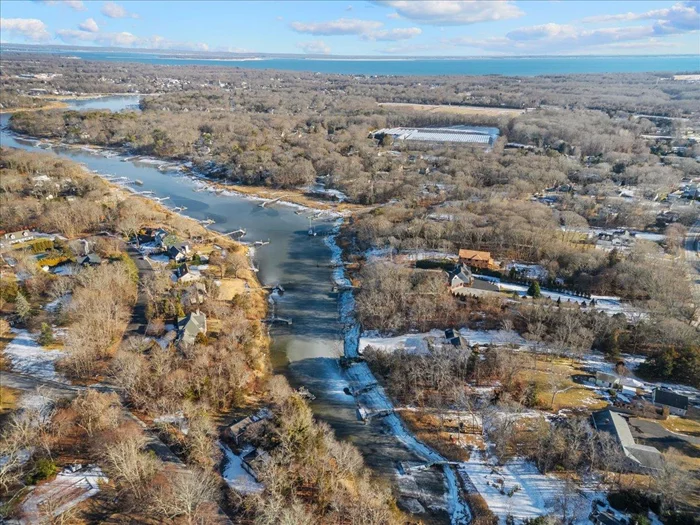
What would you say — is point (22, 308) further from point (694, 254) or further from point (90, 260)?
point (694, 254)

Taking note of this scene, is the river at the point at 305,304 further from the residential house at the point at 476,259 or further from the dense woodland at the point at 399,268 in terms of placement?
the residential house at the point at 476,259

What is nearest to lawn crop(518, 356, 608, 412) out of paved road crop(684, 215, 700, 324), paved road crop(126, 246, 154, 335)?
paved road crop(684, 215, 700, 324)

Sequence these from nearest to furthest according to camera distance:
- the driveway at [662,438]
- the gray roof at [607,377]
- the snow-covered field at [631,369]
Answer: the driveway at [662,438], the snow-covered field at [631,369], the gray roof at [607,377]

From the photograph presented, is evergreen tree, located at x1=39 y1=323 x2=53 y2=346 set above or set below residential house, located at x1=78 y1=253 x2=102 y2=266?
below

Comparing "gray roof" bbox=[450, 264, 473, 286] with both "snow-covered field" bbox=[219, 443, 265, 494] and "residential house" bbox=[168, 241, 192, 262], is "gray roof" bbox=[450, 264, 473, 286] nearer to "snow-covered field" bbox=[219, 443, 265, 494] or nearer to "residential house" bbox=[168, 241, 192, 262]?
"snow-covered field" bbox=[219, 443, 265, 494]

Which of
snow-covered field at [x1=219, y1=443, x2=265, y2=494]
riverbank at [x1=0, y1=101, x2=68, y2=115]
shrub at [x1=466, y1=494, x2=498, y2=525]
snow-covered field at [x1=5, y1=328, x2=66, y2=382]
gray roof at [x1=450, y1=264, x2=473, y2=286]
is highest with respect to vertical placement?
riverbank at [x1=0, y1=101, x2=68, y2=115]

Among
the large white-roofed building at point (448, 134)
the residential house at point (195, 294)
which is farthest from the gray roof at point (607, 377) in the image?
the large white-roofed building at point (448, 134)

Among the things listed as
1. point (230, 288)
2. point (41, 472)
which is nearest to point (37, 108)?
point (230, 288)
